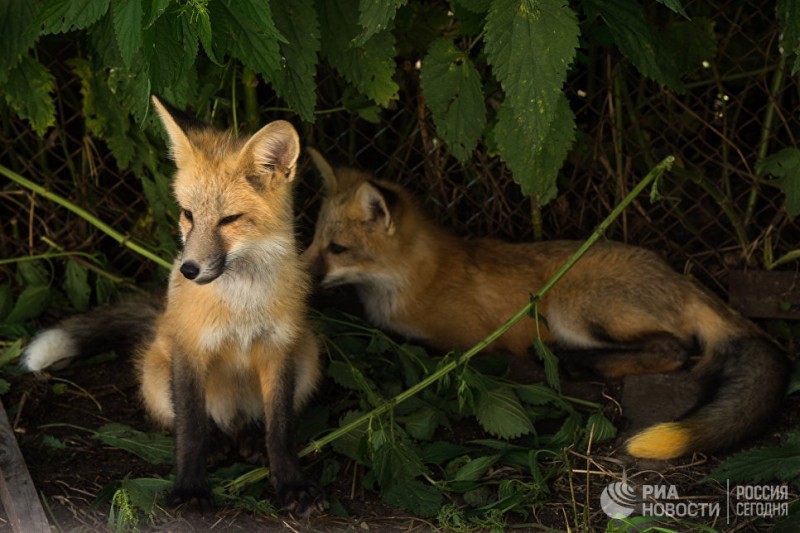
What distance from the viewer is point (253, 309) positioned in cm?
348

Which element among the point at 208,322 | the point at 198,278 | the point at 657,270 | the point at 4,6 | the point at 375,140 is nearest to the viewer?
the point at 198,278

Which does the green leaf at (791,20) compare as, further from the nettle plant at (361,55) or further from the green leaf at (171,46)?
the green leaf at (171,46)

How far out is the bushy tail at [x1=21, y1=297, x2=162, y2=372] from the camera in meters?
4.27

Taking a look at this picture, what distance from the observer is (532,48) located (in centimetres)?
312

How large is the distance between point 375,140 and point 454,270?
0.85 metres

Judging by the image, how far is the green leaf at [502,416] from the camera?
3924 millimetres

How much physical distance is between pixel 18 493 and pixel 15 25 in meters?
1.67

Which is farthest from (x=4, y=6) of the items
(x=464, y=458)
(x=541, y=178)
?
(x=464, y=458)

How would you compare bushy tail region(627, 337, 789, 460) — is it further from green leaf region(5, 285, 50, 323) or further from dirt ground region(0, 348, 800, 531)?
green leaf region(5, 285, 50, 323)

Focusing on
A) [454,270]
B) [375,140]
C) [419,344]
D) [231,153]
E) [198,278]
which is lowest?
[419,344]

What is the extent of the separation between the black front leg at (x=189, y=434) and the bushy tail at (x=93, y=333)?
79cm

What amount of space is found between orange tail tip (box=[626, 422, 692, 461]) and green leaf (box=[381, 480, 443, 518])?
802 millimetres

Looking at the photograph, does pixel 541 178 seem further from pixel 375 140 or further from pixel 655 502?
pixel 375 140

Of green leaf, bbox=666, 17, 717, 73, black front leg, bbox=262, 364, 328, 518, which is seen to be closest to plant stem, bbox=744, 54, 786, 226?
green leaf, bbox=666, 17, 717, 73
